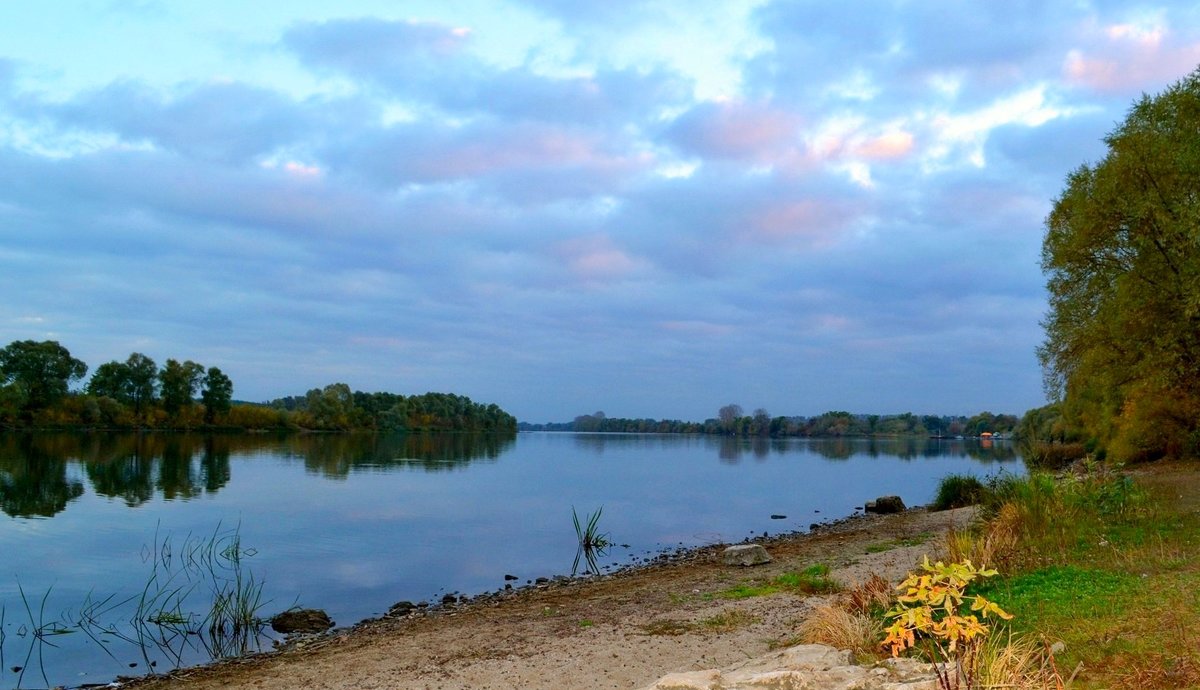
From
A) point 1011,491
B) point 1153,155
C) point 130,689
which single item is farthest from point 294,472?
point 1153,155

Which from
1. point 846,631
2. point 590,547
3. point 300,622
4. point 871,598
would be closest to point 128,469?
point 590,547

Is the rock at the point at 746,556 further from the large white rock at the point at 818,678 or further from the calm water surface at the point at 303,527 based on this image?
the large white rock at the point at 818,678

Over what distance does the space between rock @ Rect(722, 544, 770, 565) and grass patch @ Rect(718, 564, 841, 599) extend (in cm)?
277

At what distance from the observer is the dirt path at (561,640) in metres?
9.70

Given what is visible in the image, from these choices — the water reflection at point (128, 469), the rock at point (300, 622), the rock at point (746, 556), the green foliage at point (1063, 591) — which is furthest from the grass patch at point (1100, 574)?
the water reflection at point (128, 469)

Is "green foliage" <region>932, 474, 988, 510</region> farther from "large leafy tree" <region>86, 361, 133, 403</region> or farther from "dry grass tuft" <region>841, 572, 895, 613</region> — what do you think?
"large leafy tree" <region>86, 361, 133, 403</region>

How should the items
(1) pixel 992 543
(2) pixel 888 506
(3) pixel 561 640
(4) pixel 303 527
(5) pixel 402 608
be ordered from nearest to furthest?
(3) pixel 561 640 < (1) pixel 992 543 < (5) pixel 402 608 < (4) pixel 303 527 < (2) pixel 888 506

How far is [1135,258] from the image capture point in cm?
2317

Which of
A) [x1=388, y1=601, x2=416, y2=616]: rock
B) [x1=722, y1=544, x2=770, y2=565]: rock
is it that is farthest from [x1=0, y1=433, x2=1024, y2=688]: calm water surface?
[x1=722, y1=544, x2=770, y2=565]: rock

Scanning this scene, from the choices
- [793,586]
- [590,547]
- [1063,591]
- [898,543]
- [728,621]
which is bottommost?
[590,547]

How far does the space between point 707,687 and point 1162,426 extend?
135ft

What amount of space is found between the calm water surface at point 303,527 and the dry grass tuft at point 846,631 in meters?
11.0

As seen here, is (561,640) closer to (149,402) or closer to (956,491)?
(956,491)

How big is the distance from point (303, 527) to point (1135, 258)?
3054cm
